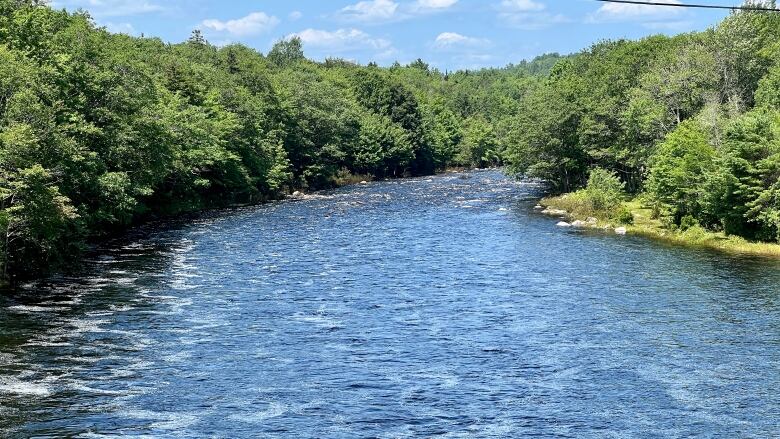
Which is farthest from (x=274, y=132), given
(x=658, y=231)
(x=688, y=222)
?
(x=688, y=222)

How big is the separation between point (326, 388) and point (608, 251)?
39.2 meters

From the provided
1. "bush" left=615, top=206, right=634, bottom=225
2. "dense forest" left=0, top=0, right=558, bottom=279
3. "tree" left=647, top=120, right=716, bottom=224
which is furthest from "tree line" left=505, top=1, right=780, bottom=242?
"dense forest" left=0, top=0, right=558, bottom=279

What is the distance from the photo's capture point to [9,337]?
124ft

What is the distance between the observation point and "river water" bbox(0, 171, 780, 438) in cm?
2938

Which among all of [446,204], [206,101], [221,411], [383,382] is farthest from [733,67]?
[221,411]

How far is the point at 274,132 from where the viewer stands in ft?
410

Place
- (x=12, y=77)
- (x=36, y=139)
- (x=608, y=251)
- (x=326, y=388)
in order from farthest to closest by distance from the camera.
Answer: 1. (x=608, y=251)
2. (x=12, y=77)
3. (x=36, y=139)
4. (x=326, y=388)

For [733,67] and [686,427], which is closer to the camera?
[686,427]

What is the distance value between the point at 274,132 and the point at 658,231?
66.9 meters

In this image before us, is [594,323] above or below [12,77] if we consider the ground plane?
below

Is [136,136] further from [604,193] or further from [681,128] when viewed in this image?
[681,128]

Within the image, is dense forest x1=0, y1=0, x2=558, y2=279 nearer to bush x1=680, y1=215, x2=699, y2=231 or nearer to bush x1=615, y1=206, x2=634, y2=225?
bush x1=615, y1=206, x2=634, y2=225

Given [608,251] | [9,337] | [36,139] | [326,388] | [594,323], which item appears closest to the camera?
[326,388]

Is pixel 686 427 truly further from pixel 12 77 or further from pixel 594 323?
pixel 12 77
